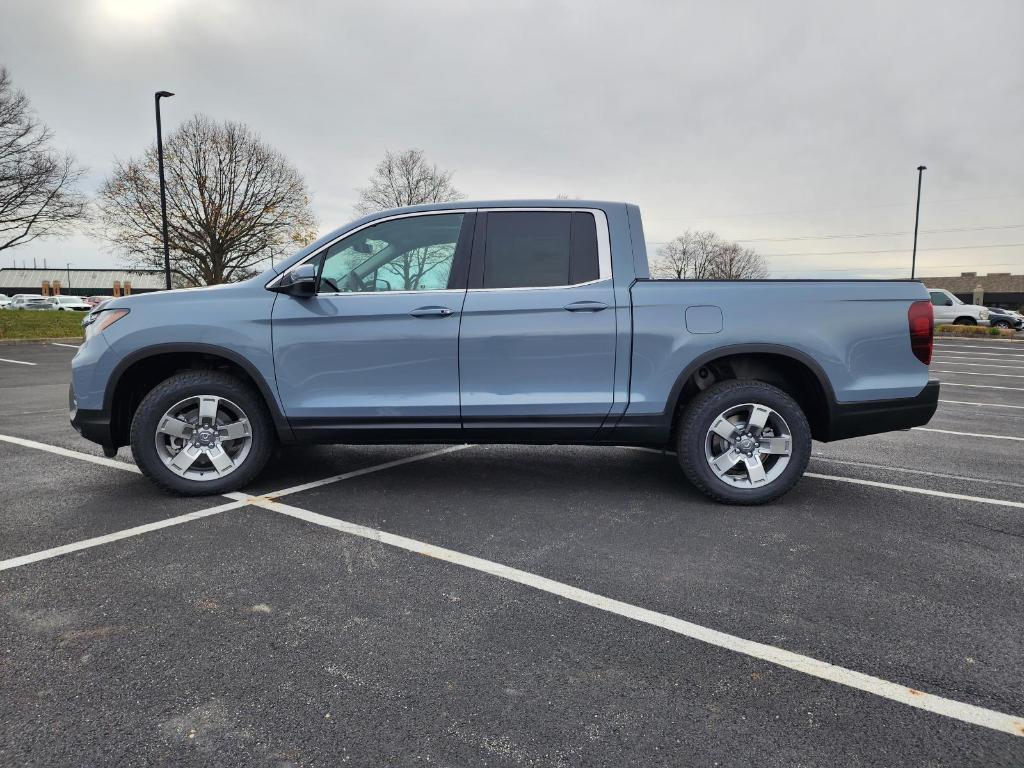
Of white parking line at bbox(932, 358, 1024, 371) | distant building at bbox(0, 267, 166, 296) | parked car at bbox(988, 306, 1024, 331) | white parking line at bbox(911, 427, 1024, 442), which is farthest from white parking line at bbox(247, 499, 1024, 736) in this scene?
distant building at bbox(0, 267, 166, 296)

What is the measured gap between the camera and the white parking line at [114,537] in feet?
10.7

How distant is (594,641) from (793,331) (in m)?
2.56

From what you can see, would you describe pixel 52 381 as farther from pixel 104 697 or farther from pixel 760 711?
pixel 760 711

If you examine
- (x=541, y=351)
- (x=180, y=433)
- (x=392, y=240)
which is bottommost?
(x=180, y=433)

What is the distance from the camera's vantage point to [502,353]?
13.5 feet

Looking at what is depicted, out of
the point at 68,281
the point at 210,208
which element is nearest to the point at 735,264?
the point at 210,208

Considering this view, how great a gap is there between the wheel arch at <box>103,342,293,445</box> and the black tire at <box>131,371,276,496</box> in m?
0.09

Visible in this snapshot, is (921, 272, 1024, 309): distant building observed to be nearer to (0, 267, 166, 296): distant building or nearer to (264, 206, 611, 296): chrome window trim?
(264, 206, 611, 296): chrome window trim

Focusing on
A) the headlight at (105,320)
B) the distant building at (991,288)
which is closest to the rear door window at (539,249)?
the headlight at (105,320)

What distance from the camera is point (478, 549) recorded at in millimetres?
3449

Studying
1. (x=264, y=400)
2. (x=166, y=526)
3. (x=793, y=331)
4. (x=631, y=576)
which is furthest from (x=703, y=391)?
(x=166, y=526)

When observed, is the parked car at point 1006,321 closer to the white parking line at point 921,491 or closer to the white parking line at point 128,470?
the white parking line at point 921,491

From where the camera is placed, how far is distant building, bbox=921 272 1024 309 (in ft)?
200

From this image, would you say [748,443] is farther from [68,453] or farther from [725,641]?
[68,453]
